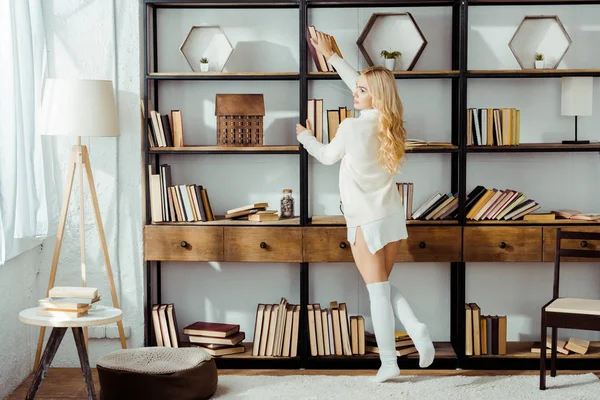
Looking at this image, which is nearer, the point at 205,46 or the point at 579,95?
the point at 579,95

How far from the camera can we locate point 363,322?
5.03 metres

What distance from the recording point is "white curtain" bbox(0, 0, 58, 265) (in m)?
4.15

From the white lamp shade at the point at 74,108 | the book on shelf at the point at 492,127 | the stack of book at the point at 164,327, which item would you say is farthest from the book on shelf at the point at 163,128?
the book on shelf at the point at 492,127

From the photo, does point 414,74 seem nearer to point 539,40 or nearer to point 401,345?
point 539,40

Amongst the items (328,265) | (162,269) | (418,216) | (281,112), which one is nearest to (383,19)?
(281,112)

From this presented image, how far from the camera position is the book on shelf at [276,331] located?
500cm

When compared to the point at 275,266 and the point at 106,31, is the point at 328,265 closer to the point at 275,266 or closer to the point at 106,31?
the point at 275,266

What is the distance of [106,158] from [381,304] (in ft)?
6.22

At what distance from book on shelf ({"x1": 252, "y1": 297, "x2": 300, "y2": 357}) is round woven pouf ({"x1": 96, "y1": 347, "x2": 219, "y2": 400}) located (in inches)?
Answer: 24.8

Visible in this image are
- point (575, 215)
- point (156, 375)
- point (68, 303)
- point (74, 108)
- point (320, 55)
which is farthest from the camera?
point (575, 215)

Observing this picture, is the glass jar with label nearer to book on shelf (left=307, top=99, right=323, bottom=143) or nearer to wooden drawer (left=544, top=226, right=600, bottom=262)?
book on shelf (left=307, top=99, right=323, bottom=143)

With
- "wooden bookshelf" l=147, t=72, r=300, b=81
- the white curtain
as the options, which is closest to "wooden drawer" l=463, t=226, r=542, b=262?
"wooden bookshelf" l=147, t=72, r=300, b=81

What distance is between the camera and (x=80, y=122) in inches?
176

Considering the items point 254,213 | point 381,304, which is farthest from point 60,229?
point 381,304
